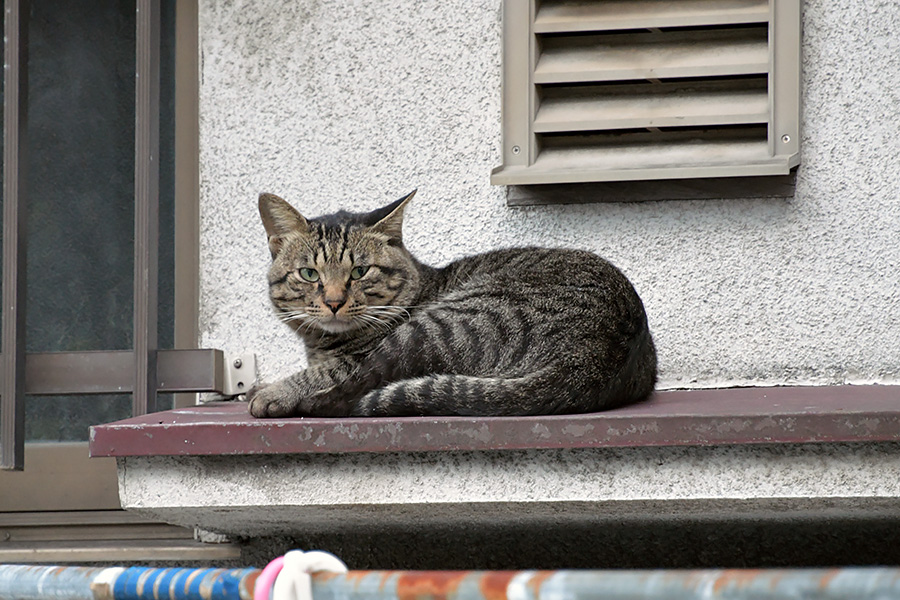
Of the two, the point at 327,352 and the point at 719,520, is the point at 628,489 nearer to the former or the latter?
the point at 719,520

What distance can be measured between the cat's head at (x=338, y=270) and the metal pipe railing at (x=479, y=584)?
5.62 feet

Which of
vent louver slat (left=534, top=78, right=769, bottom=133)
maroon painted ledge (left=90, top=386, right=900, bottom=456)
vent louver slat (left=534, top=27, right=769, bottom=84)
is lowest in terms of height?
maroon painted ledge (left=90, top=386, right=900, bottom=456)

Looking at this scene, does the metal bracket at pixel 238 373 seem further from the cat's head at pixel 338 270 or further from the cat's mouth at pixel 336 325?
the cat's mouth at pixel 336 325

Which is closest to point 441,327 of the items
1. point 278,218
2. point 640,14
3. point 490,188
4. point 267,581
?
point 278,218

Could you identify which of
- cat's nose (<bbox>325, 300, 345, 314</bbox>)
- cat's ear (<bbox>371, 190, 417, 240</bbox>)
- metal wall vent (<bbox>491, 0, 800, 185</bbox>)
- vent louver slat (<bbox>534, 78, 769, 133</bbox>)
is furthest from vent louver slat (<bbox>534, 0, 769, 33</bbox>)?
cat's nose (<bbox>325, 300, 345, 314</bbox>)

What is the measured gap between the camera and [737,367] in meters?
3.13

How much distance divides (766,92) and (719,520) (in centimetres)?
131

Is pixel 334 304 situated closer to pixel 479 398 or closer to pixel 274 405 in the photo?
pixel 274 405

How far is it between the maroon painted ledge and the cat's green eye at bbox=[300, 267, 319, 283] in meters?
0.59

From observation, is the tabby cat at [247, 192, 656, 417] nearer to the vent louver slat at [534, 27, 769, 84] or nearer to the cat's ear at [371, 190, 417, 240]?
the cat's ear at [371, 190, 417, 240]

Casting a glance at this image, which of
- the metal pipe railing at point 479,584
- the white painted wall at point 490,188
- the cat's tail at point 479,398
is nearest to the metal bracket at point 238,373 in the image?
the white painted wall at point 490,188

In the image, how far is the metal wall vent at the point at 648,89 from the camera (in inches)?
120

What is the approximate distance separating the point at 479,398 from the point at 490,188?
1.18 metres

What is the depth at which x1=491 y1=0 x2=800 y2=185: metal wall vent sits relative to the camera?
10.00 feet
